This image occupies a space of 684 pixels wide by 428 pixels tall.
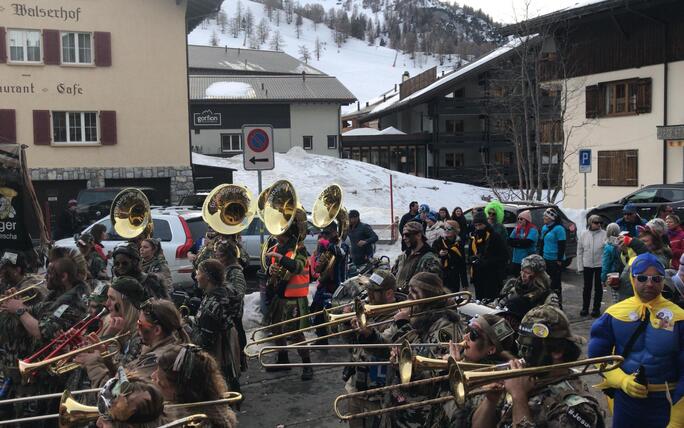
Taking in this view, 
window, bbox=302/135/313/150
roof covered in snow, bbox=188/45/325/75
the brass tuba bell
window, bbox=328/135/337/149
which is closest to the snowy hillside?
roof covered in snow, bbox=188/45/325/75

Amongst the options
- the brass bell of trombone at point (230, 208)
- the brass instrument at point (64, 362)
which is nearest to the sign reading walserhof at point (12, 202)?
the brass bell of trombone at point (230, 208)

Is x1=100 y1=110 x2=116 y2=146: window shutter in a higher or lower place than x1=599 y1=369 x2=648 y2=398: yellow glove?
higher

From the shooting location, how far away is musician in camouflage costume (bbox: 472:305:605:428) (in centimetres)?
283

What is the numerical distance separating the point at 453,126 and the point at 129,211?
3628 centimetres

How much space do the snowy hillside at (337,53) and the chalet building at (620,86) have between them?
78.1 metres

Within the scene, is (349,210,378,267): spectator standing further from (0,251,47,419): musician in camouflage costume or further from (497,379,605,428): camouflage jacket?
(497,379,605,428): camouflage jacket

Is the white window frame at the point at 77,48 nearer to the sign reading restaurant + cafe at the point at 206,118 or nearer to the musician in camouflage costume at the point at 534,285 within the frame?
the sign reading restaurant + cafe at the point at 206,118

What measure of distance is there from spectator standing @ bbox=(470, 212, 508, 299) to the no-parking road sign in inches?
123

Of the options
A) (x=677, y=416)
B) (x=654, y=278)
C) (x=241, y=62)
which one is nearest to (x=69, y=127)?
(x=654, y=278)

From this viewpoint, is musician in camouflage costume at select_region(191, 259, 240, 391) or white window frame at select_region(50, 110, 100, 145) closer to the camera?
musician in camouflage costume at select_region(191, 259, 240, 391)

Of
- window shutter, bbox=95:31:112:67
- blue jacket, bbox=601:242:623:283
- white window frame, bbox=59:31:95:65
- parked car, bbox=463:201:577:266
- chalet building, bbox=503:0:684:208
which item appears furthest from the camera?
window shutter, bbox=95:31:112:67

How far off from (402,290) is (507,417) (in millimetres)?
3116

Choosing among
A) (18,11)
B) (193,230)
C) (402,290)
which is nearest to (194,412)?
(402,290)

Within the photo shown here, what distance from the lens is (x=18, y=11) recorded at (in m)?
22.9
